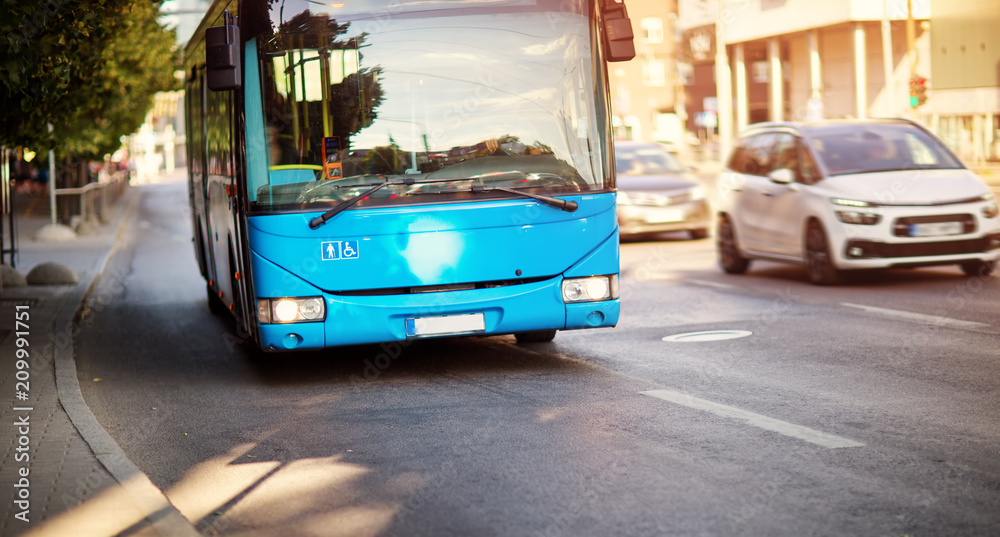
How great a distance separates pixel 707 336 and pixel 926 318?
1.98 meters

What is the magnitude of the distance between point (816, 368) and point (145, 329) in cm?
737

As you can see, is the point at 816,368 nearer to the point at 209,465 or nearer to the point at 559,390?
the point at 559,390

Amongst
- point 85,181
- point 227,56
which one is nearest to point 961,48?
point 85,181

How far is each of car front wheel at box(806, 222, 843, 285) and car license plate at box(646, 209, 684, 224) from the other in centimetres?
708

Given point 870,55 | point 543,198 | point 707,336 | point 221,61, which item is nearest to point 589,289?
point 543,198

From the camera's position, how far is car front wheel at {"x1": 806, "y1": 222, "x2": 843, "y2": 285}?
1344 cm

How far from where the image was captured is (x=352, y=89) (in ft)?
27.3

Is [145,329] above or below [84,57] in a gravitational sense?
below

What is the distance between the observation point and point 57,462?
21.0 ft

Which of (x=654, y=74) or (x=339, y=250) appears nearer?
(x=339, y=250)

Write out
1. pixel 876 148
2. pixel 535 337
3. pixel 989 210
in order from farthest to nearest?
pixel 876 148, pixel 989 210, pixel 535 337

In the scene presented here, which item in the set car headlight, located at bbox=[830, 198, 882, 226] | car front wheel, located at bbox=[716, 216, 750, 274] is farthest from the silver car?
car headlight, located at bbox=[830, 198, 882, 226]

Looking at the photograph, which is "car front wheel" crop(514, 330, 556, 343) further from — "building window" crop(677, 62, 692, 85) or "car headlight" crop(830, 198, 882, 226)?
"building window" crop(677, 62, 692, 85)

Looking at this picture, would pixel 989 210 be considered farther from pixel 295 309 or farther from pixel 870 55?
pixel 870 55
